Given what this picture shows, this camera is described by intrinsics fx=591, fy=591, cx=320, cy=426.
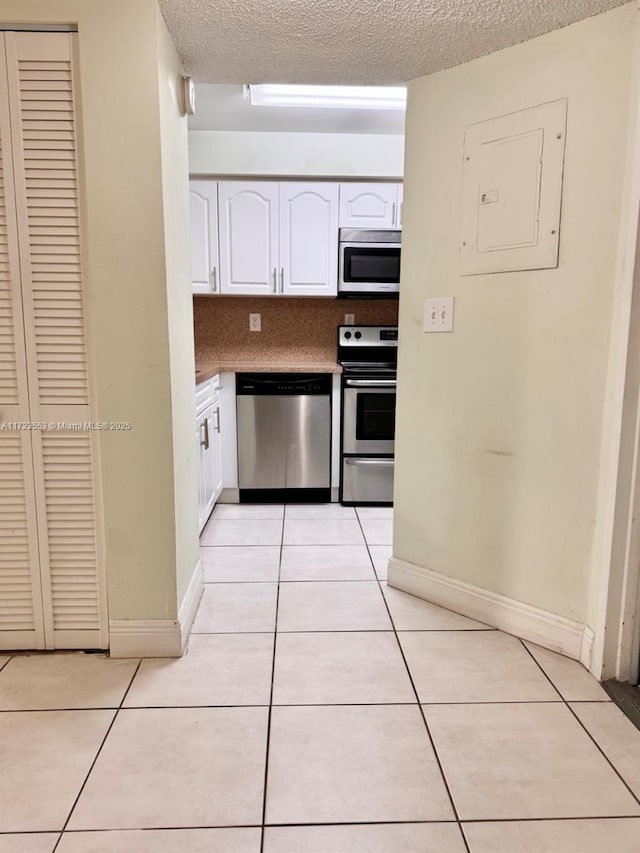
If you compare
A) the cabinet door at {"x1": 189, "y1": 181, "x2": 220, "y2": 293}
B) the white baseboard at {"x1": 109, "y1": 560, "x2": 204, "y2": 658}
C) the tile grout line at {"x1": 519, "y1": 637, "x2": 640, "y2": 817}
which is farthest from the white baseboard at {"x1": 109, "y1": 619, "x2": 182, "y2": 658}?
the cabinet door at {"x1": 189, "y1": 181, "x2": 220, "y2": 293}

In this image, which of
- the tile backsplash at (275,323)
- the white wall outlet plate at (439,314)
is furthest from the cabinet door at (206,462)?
the white wall outlet plate at (439,314)

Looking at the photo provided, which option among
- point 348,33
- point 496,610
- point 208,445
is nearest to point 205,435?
point 208,445

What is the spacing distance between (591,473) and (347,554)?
4.38 ft

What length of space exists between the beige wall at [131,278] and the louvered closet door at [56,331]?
2.2 inches

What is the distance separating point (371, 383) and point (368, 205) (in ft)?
3.72

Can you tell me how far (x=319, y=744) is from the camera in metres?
1.55

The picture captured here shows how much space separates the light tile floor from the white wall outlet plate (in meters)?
1.11

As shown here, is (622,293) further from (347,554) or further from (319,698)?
(347,554)

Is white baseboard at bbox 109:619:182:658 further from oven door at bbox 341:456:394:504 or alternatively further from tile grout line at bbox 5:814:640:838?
oven door at bbox 341:456:394:504

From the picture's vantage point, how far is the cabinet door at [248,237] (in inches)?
144

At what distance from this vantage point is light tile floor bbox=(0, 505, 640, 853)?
4.22 feet

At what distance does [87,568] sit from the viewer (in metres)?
1.95

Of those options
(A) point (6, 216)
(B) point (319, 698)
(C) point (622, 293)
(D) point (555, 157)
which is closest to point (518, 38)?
(D) point (555, 157)

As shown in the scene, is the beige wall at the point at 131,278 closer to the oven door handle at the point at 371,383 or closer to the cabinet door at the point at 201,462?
the cabinet door at the point at 201,462
